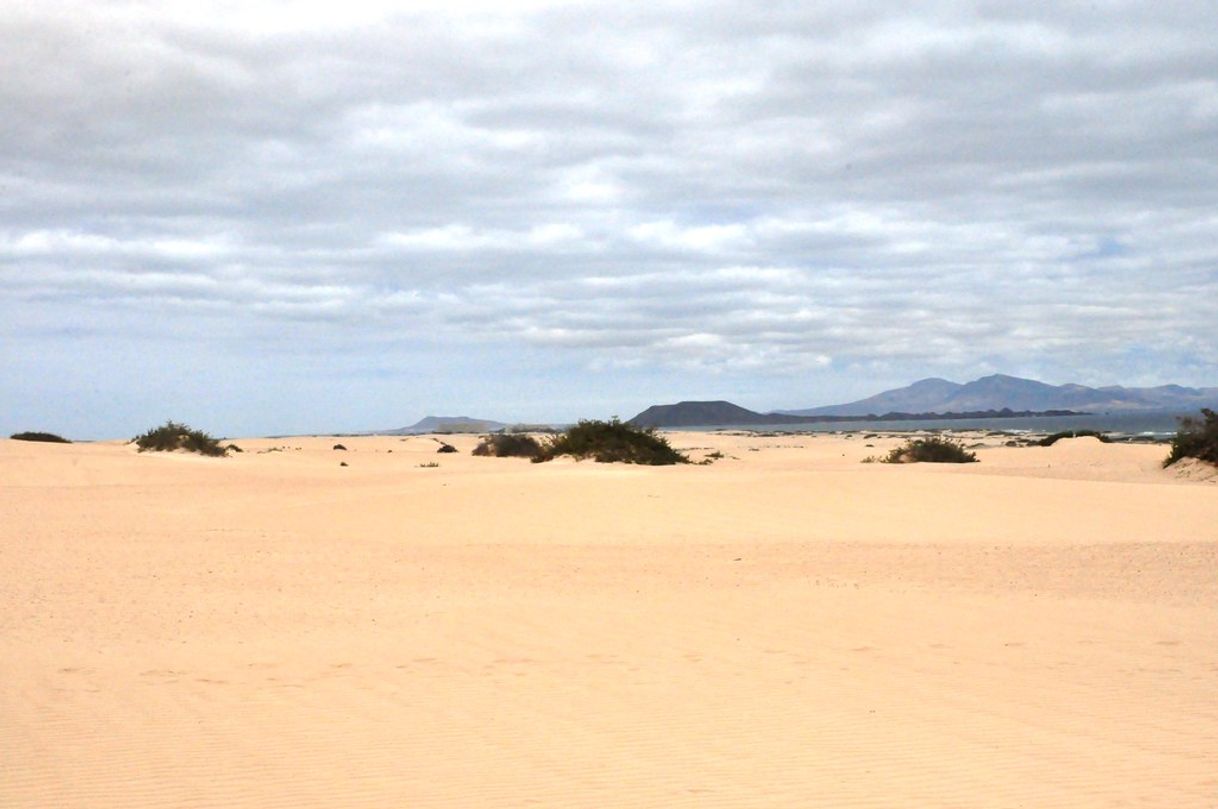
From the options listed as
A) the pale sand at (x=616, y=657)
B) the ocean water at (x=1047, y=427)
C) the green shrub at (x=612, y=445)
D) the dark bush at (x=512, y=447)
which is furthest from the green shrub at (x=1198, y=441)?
the ocean water at (x=1047, y=427)

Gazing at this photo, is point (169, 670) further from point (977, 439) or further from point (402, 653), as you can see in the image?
point (977, 439)

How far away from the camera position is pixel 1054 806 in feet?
18.4

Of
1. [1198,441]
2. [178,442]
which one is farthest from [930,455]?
[178,442]

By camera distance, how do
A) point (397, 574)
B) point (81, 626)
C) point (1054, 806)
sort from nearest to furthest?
point (1054, 806), point (81, 626), point (397, 574)

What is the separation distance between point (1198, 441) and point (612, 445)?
51.2ft

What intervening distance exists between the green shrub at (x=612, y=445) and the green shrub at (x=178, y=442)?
1394 centimetres

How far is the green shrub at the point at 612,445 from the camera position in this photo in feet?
112

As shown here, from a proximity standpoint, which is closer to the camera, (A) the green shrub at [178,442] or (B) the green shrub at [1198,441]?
(B) the green shrub at [1198,441]

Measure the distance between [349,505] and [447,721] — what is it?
16.0m

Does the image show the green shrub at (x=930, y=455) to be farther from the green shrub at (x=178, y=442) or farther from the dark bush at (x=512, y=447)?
the green shrub at (x=178, y=442)

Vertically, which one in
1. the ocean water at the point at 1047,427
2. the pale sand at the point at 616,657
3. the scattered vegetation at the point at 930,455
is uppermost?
the ocean water at the point at 1047,427

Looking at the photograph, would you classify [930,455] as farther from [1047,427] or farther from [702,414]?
[702,414]

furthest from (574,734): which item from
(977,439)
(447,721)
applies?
(977,439)

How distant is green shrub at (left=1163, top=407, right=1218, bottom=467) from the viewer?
91.5 feet
